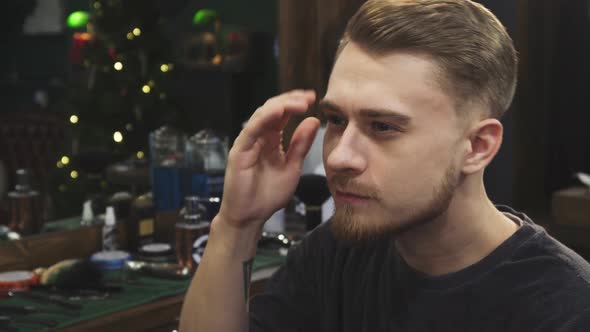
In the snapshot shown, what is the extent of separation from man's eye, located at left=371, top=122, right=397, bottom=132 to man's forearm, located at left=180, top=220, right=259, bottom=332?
330 mm

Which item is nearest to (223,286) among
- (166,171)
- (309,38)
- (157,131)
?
(166,171)

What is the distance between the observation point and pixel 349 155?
3.56 ft

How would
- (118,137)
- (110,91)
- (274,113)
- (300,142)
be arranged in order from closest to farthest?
1. (274,113)
2. (300,142)
3. (118,137)
4. (110,91)

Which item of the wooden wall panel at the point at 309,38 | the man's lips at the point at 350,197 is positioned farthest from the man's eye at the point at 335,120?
the wooden wall panel at the point at 309,38

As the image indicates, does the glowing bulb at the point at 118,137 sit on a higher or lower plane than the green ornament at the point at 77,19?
lower

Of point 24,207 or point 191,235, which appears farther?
point 24,207

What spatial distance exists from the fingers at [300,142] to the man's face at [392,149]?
175mm

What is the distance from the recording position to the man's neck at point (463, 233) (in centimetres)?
116

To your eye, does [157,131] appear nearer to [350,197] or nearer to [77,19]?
[77,19]

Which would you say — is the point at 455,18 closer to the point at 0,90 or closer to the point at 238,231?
the point at 238,231

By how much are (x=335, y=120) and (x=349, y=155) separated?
0.09 meters

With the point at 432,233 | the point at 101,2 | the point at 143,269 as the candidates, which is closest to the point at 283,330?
the point at 432,233

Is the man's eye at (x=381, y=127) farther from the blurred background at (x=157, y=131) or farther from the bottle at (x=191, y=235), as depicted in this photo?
the bottle at (x=191, y=235)

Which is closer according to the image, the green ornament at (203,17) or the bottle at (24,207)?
the bottle at (24,207)
